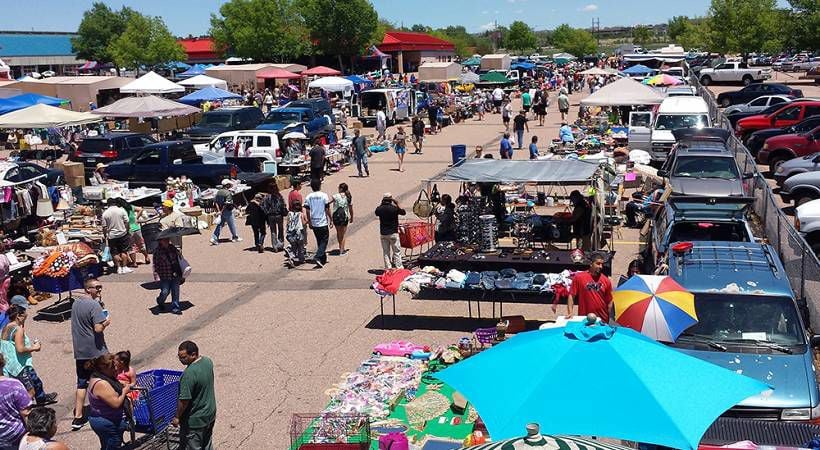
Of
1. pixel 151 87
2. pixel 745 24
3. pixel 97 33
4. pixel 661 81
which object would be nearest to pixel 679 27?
pixel 745 24

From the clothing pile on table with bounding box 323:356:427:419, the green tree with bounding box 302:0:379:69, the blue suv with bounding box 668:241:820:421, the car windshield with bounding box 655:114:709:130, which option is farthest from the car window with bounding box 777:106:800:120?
the green tree with bounding box 302:0:379:69

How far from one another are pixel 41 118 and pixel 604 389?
894 inches

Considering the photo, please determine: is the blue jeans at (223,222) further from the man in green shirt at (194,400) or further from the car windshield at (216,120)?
the car windshield at (216,120)

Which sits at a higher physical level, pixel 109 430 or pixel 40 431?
pixel 40 431

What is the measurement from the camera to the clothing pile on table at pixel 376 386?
29.5 feet

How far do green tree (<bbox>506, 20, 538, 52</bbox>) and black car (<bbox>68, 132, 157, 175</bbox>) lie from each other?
97.5 m

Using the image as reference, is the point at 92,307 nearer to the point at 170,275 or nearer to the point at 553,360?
the point at 170,275

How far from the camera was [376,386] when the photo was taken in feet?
31.2

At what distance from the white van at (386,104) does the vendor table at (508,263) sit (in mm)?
27372

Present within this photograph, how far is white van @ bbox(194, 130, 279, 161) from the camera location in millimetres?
24922

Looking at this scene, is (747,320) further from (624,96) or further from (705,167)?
(624,96)

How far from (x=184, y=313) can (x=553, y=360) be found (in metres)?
9.11

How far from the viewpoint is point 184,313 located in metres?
13.3

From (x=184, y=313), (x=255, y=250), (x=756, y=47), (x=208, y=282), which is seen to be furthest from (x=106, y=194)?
(x=756, y=47)
